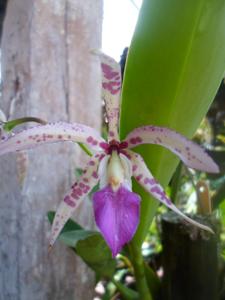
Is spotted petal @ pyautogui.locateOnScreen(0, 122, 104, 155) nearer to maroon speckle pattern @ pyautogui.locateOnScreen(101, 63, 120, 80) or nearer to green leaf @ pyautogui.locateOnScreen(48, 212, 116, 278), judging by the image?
maroon speckle pattern @ pyautogui.locateOnScreen(101, 63, 120, 80)

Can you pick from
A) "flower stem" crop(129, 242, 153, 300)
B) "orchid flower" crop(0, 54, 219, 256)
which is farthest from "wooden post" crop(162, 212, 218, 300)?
"orchid flower" crop(0, 54, 219, 256)

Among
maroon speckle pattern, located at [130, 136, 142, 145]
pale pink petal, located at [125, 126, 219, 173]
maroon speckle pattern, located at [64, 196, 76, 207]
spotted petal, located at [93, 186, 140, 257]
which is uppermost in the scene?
pale pink petal, located at [125, 126, 219, 173]

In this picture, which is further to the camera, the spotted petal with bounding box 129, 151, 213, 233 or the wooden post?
the wooden post

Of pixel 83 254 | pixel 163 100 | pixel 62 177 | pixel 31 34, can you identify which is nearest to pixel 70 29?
pixel 31 34

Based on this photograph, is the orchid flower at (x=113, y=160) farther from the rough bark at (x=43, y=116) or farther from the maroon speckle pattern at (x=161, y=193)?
the rough bark at (x=43, y=116)

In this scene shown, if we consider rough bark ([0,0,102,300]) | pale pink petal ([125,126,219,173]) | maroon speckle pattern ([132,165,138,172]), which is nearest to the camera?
pale pink petal ([125,126,219,173])

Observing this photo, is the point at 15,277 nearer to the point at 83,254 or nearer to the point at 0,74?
the point at 83,254
